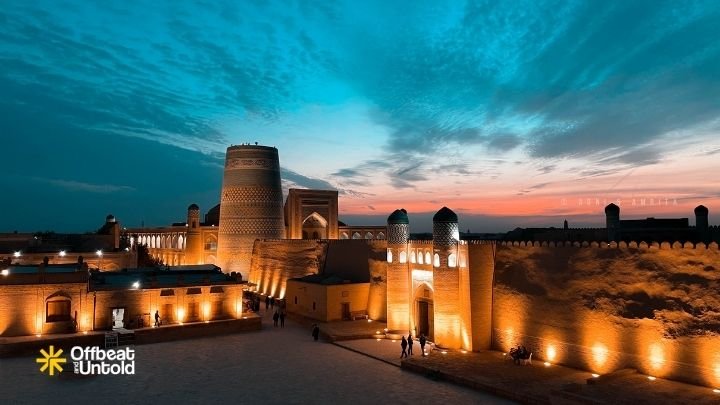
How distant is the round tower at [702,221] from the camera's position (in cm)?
1831

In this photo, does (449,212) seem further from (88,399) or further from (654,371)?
(88,399)

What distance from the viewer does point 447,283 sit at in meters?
16.0

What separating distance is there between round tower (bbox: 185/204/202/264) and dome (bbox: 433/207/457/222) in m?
21.9

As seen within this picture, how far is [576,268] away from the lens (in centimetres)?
1353

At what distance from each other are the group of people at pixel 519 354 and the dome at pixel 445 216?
14.7 feet

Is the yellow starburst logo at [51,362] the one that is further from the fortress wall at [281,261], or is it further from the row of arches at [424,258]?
the fortress wall at [281,261]

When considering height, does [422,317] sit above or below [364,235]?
below

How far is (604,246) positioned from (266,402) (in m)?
9.32

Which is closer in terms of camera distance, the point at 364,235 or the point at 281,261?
the point at 281,261

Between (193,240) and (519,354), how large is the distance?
2553 cm

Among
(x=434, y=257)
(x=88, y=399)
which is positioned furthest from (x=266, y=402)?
(x=434, y=257)

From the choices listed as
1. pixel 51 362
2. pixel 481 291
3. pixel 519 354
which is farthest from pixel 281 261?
pixel 519 354

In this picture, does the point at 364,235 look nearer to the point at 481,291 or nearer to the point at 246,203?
the point at 246,203

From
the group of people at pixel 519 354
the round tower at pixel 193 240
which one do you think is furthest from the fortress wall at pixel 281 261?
the group of people at pixel 519 354
